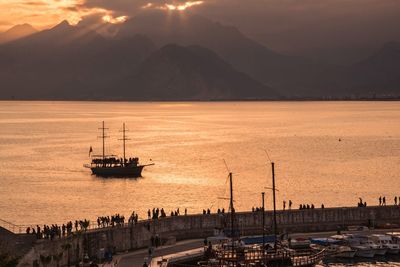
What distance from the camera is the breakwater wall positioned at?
3459 centimetres

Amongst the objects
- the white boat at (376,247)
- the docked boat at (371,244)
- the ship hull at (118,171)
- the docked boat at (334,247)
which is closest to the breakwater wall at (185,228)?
the docked boat at (334,247)

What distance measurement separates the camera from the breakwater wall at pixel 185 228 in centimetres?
3459

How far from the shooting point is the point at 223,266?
34844 millimetres

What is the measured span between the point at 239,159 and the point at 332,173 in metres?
23.2

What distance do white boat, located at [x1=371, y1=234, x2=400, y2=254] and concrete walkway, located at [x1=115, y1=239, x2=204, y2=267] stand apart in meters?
9.68

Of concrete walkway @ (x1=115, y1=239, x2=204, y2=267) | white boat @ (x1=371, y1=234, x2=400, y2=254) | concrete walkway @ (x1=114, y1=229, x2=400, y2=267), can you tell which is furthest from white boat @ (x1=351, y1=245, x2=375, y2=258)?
concrete walkway @ (x1=115, y1=239, x2=204, y2=267)

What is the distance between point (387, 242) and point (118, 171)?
59.6m

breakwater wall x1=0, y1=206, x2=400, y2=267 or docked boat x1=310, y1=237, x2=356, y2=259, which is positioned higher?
breakwater wall x1=0, y1=206, x2=400, y2=267

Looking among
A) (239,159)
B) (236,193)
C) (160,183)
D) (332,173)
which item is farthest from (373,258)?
(239,159)

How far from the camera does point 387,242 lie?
136 feet

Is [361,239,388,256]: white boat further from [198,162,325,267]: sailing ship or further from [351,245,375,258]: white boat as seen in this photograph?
[198,162,325,267]: sailing ship

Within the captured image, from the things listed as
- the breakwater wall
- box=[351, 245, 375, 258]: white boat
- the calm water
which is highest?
the calm water

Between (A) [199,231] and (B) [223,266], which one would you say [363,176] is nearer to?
(A) [199,231]

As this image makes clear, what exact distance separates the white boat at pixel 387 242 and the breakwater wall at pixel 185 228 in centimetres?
392
